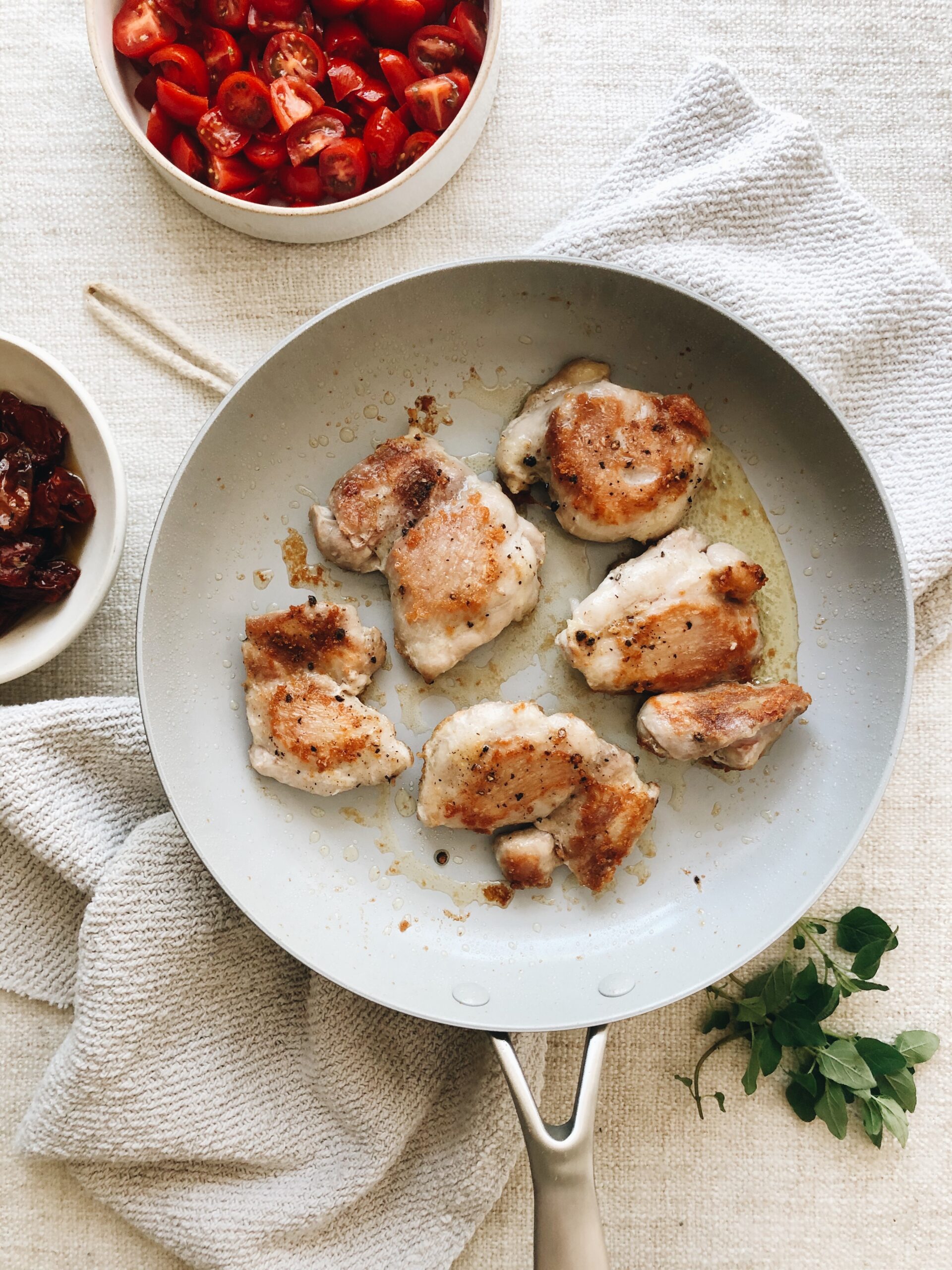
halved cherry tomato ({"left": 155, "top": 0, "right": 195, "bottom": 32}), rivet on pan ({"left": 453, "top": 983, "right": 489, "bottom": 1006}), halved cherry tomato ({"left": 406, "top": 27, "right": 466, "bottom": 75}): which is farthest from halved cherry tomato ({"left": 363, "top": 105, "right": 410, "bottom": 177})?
rivet on pan ({"left": 453, "top": 983, "right": 489, "bottom": 1006})

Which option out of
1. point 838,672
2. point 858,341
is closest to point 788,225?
point 858,341

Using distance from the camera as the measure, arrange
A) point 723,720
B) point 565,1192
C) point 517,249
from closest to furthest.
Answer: point 565,1192 < point 723,720 < point 517,249

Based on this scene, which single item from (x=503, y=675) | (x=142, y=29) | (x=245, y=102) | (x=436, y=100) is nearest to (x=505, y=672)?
(x=503, y=675)

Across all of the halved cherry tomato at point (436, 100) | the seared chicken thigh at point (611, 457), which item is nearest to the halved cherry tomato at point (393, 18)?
the halved cherry tomato at point (436, 100)

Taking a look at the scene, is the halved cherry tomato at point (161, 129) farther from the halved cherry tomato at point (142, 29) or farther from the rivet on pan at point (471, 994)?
the rivet on pan at point (471, 994)

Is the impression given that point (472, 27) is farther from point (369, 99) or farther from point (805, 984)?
point (805, 984)

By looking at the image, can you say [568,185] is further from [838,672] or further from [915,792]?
[915,792]
